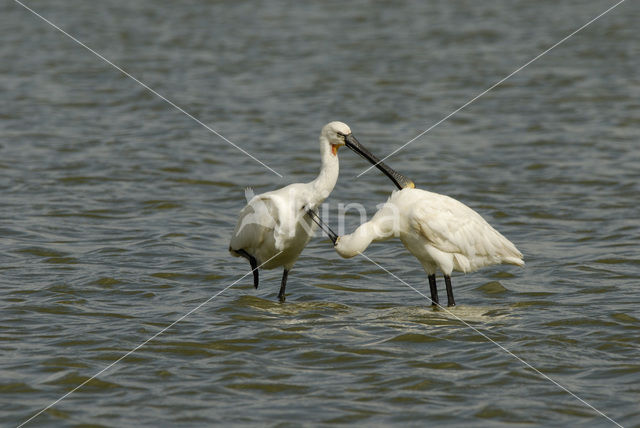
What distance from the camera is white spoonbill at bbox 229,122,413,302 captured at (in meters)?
9.70

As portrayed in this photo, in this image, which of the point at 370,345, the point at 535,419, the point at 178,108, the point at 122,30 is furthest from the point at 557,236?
the point at 122,30

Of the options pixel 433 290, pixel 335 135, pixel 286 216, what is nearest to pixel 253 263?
pixel 286 216

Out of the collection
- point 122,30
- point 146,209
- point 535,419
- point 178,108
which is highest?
point 122,30

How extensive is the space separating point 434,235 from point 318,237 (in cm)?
364

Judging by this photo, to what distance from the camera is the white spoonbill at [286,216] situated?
9695 mm

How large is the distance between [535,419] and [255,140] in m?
11.4

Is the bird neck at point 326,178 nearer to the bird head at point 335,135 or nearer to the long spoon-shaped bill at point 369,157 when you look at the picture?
the bird head at point 335,135

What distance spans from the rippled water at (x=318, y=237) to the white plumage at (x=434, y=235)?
475mm

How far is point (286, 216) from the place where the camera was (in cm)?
966

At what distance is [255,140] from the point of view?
58.9 feet

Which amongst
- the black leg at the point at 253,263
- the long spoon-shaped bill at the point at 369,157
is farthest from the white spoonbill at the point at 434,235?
the black leg at the point at 253,263

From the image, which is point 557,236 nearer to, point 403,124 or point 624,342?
point 624,342

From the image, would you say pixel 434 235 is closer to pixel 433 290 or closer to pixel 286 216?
pixel 433 290

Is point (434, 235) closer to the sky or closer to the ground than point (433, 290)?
closer to the sky
